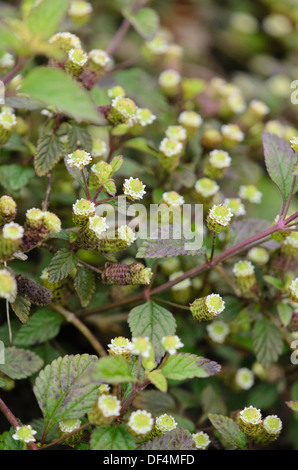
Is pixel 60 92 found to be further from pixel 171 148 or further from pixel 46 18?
pixel 171 148

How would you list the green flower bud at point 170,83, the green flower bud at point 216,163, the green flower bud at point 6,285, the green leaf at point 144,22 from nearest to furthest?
→ 1. the green flower bud at point 6,285
2. the green flower bud at point 216,163
3. the green leaf at point 144,22
4. the green flower bud at point 170,83

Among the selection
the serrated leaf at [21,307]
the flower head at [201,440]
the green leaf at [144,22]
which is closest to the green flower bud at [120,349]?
the serrated leaf at [21,307]

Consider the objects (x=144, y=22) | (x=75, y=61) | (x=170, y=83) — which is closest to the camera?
(x=75, y=61)

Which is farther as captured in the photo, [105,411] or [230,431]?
[230,431]

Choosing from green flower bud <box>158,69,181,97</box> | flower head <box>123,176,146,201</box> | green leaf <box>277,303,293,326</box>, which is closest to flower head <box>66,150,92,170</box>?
flower head <box>123,176,146,201</box>

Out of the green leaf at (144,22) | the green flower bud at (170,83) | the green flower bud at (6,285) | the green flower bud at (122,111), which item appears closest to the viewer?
the green flower bud at (6,285)

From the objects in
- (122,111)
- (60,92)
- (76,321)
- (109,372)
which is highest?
(60,92)

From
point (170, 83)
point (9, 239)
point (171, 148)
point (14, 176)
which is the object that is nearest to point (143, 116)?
point (171, 148)

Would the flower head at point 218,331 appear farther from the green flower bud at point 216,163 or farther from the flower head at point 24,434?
the flower head at point 24,434
